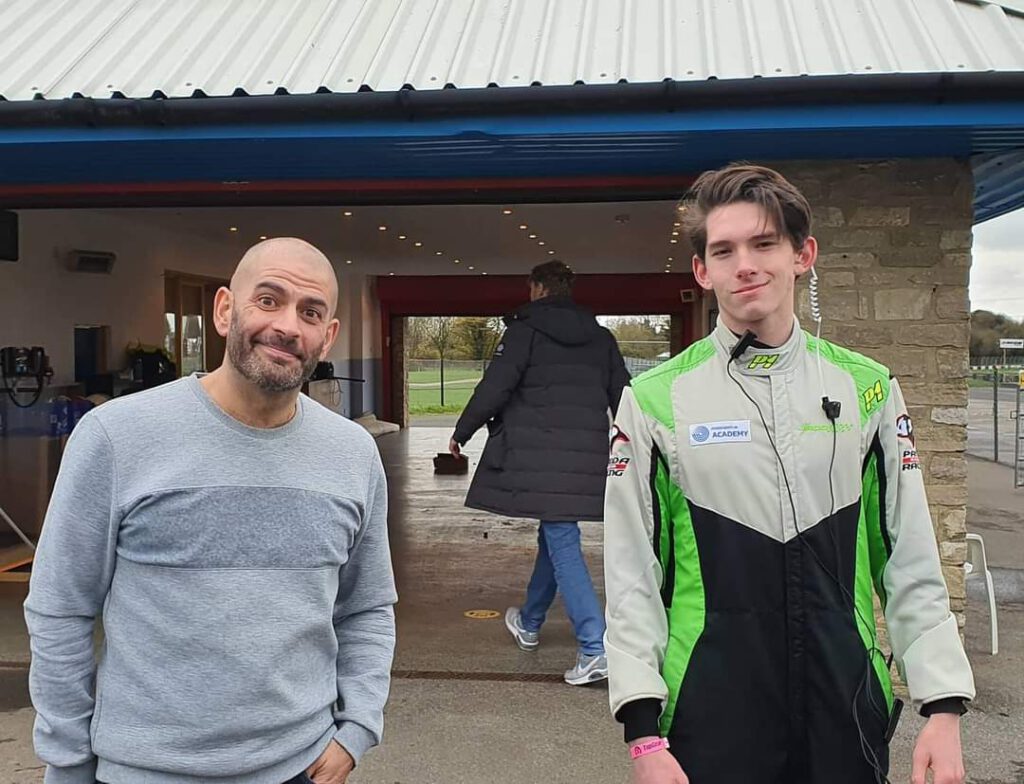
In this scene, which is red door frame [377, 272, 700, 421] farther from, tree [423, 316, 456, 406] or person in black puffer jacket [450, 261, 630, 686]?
tree [423, 316, 456, 406]

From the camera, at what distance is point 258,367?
1716mm

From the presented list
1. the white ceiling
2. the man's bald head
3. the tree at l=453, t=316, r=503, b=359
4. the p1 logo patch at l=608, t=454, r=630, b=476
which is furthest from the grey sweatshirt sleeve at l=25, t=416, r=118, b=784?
the tree at l=453, t=316, r=503, b=359

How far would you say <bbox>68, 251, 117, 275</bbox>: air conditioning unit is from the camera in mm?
9320

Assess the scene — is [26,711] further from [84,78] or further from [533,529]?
[533,529]

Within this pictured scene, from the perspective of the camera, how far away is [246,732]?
1657mm

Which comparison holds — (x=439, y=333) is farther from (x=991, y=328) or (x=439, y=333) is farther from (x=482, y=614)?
(x=482, y=614)

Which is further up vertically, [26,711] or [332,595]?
[332,595]

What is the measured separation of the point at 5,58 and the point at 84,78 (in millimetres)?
621

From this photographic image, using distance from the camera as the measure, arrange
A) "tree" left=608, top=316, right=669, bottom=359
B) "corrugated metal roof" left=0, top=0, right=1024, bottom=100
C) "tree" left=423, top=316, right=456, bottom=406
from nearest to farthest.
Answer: "corrugated metal roof" left=0, top=0, right=1024, bottom=100 → "tree" left=608, top=316, right=669, bottom=359 → "tree" left=423, top=316, right=456, bottom=406

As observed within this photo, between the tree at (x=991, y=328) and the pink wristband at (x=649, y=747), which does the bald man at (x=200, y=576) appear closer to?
the pink wristband at (x=649, y=747)

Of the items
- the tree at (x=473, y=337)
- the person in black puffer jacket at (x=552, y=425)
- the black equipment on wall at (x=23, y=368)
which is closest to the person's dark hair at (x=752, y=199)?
the person in black puffer jacket at (x=552, y=425)

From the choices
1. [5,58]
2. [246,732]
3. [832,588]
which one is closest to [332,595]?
[246,732]

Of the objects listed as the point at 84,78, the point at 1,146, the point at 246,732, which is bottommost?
the point at 246,732

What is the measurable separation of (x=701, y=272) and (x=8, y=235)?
7.43 metres
